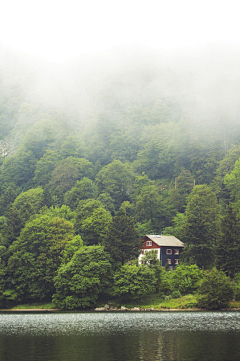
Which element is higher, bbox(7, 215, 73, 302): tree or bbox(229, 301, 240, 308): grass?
bbox(7, 215, 73, 302): tree

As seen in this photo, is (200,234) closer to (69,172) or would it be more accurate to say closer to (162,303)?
(162,303)

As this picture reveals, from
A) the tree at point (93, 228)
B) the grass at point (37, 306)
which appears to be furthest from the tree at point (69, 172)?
the grass at point (37, 306)

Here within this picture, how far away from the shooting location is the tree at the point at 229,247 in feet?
293

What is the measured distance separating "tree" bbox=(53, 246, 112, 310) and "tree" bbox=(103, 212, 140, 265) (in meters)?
3.68

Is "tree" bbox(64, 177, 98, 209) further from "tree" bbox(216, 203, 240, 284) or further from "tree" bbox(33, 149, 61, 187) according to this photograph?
"tree" bbox(216, 203, 240, 284)

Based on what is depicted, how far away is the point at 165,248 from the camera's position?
114 m

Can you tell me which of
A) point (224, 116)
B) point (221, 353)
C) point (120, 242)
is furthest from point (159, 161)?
point (221, 353)

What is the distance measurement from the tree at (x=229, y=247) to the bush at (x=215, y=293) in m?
10.5

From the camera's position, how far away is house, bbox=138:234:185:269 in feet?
373

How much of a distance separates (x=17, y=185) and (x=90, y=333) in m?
156

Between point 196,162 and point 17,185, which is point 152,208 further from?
point 17,185

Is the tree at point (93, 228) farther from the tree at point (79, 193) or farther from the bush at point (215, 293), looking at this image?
the bush at point (215, 293)

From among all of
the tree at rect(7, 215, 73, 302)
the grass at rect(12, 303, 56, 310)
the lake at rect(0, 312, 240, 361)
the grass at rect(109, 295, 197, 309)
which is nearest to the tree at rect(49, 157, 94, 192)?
the tree at rect(7, 215, 73, 302)

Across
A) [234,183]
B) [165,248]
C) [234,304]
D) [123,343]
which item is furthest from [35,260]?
[234,183]
